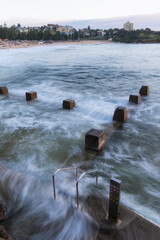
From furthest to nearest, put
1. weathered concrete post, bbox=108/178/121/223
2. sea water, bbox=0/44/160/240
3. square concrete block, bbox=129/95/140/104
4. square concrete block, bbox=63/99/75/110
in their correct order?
square concrete block, bbox=129/95/140/104
square concrete block, bbox=63/99/75/110
sea water, bbox=0/44/160/240
weathered concrete post, bbox=108/178/121/223

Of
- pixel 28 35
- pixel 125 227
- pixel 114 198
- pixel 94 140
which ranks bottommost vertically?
pixel 125 227

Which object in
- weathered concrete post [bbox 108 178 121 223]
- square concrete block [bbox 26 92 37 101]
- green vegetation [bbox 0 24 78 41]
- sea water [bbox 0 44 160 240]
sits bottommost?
sea water [bbox 0 44 160 240]

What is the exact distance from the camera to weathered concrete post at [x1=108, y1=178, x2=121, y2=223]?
286 cm

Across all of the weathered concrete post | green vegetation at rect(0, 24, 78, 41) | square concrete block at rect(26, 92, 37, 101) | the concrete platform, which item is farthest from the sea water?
green vegetation at rect(0, 24, 78, 41)

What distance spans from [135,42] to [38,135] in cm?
13539

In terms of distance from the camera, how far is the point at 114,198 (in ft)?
9.87

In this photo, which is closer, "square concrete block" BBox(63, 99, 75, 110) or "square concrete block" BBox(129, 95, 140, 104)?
"square concrete block" BBox(63, 99, 75, 110)

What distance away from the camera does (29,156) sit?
5715mm

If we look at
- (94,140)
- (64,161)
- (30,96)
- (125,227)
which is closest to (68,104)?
(30,96)

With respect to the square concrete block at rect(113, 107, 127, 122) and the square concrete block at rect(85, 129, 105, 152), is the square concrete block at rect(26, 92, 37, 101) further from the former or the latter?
the square concrete block at rect(85, 129, 105, 152)

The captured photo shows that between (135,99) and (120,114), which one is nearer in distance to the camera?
(120,114)

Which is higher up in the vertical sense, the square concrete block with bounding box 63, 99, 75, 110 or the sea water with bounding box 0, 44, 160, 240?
the square concrete block with bounding box 63, 99, 75, 110

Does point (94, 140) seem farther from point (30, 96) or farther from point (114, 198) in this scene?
point (30, 96)

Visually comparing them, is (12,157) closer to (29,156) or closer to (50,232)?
(29,156)
